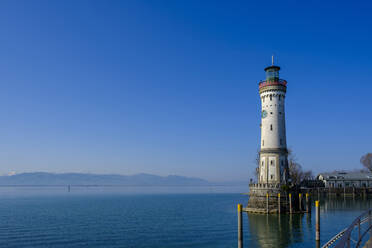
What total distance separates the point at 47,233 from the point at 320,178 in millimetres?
111098

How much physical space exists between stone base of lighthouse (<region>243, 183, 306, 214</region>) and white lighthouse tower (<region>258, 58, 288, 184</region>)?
181 cm

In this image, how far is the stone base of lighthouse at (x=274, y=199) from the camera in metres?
54.7

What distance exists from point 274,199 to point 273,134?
1192cm

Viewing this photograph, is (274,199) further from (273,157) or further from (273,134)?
(273,134)

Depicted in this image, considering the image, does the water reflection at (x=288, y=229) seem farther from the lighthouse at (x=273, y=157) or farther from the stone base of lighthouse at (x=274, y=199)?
the lighthouse at (x=273, y=157)

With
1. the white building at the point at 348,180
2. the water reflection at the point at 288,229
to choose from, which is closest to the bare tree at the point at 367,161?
the white building at the point at 348,180

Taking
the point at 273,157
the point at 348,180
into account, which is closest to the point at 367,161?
the point at 348,180

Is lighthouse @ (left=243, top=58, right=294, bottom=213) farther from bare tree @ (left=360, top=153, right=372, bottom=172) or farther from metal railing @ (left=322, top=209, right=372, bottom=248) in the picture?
bare tree @ (left=360, top=153, right=372, bottom=172)

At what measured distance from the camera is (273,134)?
58406mm

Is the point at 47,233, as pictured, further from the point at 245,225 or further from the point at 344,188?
the point at 344,188

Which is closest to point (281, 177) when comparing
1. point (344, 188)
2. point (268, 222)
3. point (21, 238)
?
point (268, 222)

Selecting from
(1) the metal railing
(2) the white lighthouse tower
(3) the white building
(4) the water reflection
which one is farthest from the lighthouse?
(3) the white building

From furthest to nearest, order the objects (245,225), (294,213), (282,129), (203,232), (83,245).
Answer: (282,129), (294,213), (245,225), (203,232), (83,245)

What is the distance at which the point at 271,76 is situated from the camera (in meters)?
60.6
